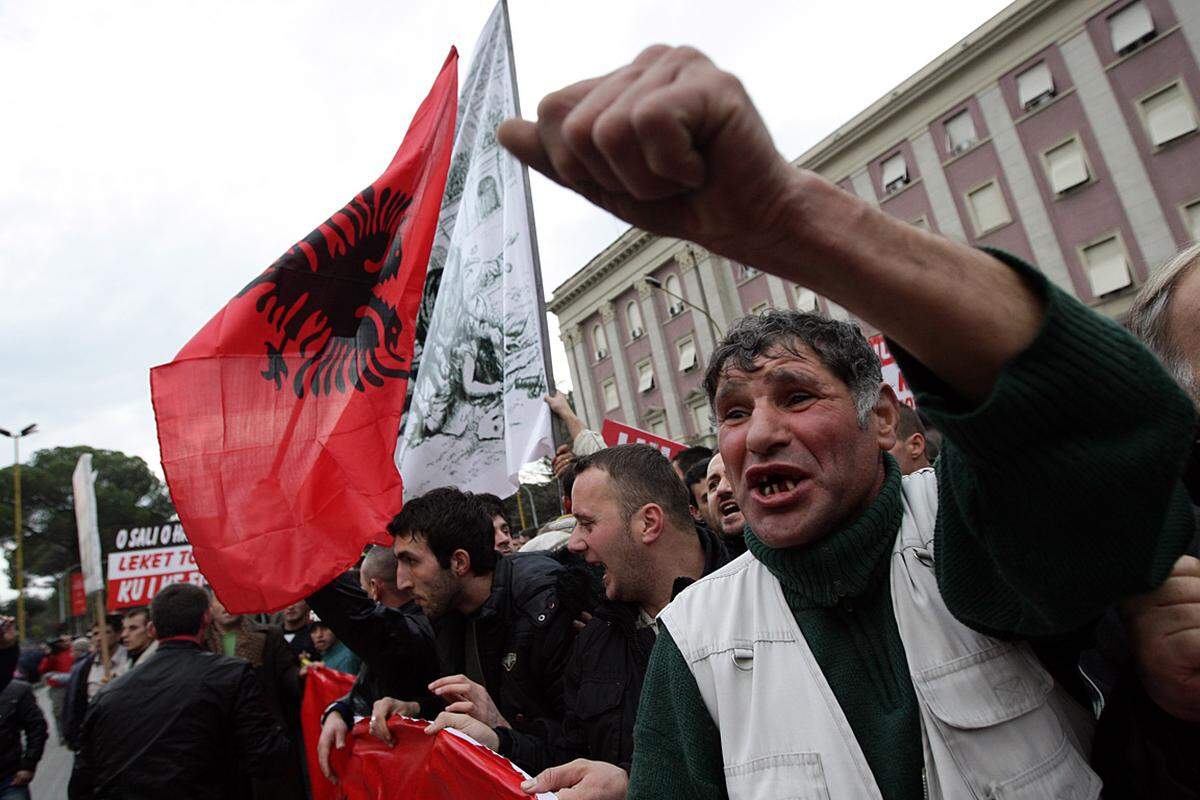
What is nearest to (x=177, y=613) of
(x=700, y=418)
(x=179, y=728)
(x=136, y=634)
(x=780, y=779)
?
(x=179, y=728)

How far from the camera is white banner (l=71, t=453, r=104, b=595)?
25.3 ft

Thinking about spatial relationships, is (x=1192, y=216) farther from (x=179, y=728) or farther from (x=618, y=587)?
(x=179, y=728)

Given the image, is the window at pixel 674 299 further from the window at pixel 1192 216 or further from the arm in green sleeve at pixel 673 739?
the arm in green sleeve at pixel 673 739

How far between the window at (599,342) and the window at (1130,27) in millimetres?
20967

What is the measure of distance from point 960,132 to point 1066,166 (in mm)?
3253

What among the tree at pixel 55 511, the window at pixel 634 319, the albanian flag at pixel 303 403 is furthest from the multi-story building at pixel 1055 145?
the tree at pixel 55 511

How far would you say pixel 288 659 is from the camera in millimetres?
5340

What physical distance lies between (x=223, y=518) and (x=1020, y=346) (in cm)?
322

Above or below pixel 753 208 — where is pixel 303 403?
above

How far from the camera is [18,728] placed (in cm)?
536

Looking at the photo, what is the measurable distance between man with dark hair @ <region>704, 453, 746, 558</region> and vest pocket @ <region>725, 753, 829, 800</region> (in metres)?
2.07

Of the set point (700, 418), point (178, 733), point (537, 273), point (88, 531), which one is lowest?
point (178, 733)

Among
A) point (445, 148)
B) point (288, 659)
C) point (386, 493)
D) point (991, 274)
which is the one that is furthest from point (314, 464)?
point (991, 274)

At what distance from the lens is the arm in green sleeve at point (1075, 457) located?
82cm
